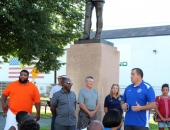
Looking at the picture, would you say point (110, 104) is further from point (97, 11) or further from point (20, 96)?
point (97, 11)

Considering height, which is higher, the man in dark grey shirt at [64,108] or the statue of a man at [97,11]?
the statue of a man at [97,11]

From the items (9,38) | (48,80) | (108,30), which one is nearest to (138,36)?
(108,30)

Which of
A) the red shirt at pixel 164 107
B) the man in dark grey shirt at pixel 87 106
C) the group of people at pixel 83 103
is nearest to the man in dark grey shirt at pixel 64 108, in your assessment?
the group of people at pixel 83 103

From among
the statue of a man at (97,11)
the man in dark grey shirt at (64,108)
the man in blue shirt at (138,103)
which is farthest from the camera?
the statue of a man at (97,11)

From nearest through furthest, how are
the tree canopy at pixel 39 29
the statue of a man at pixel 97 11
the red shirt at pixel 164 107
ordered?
the red shirt at pixel 164 107 < the statue of a man at pixel 97 11 < the tree canopy at pixel 39 29

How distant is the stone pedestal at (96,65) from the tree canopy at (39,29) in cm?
767

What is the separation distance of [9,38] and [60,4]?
4004mm

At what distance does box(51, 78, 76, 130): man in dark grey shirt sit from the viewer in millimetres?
6566

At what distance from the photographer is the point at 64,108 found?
659 centimetres

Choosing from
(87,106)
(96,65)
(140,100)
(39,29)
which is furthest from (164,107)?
(39,29)

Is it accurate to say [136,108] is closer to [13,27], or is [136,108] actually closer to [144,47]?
[13,27]

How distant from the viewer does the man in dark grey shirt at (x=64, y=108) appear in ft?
21.5

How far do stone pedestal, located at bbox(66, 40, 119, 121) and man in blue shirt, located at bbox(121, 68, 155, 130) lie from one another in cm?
225

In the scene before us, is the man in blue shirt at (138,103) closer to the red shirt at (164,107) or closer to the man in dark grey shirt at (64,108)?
the man in dark grey shirt at (64,108)
